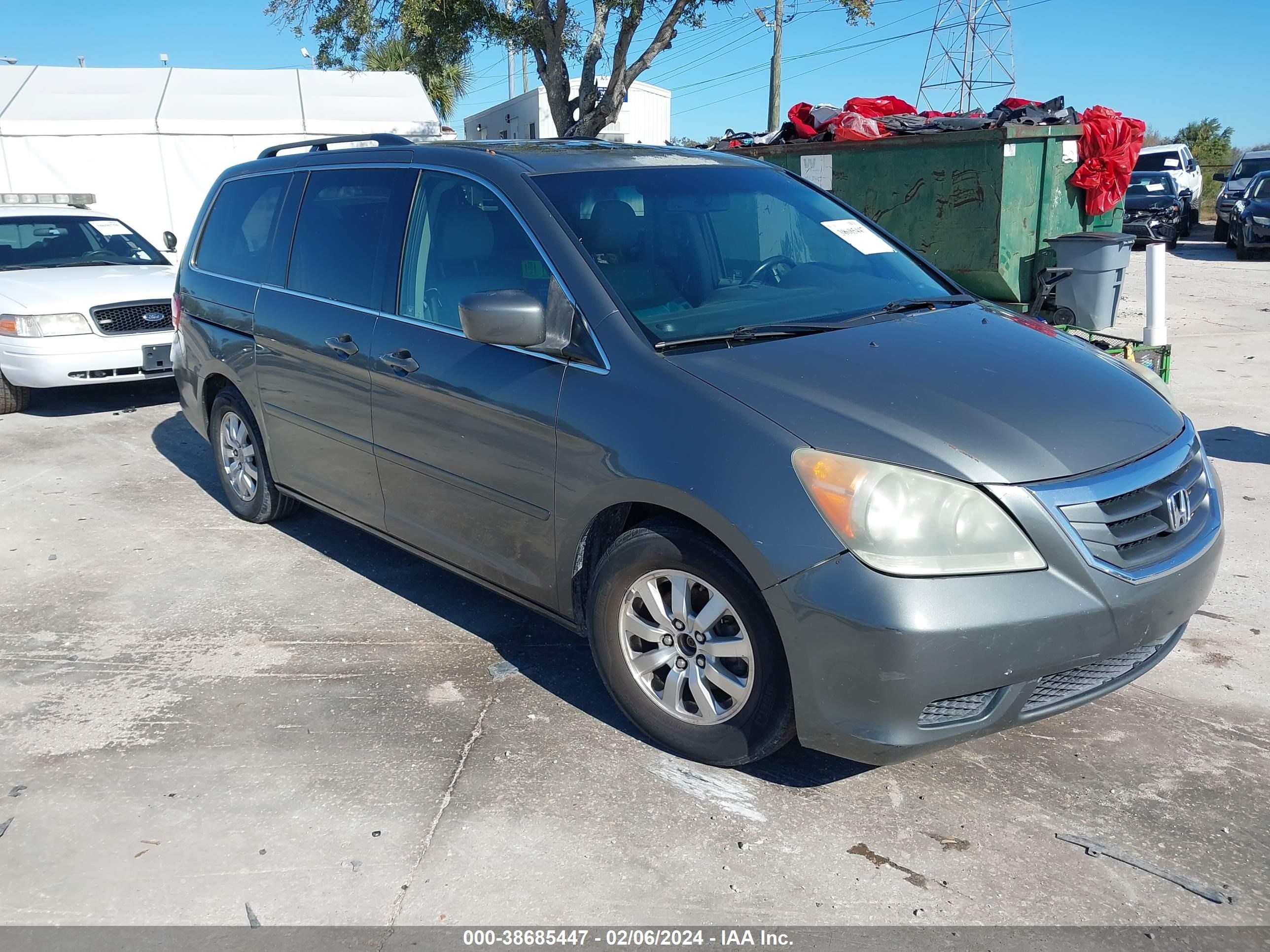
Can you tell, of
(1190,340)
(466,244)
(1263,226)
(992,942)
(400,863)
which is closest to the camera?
(992,942)

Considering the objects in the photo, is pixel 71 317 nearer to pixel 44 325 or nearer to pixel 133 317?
pixel 44 325

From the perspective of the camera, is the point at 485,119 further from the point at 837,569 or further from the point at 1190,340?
the point at 837,569

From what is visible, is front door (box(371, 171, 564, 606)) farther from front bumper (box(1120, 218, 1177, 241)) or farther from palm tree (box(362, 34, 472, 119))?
front bumper (box(1120, 218, 1177, 241))

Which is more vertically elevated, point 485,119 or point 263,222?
point 485,119

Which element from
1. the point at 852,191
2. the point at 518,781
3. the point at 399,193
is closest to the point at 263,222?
the point at 399,193

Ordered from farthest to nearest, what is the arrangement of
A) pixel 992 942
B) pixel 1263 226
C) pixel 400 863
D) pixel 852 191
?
pixel 1263 226, pixel 852 191, pixel 400 863, pixel 992 942

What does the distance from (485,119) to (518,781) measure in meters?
38.1

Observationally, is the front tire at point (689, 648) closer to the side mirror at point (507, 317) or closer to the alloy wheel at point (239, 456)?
the side mirror at point (507, 317)

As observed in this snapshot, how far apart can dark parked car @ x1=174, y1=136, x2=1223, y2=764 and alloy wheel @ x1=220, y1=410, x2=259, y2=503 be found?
83cm

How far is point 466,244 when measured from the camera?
3.91 metres

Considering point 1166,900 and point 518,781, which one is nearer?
point 1166,900

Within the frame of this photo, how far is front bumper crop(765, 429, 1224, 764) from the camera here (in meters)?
2.66

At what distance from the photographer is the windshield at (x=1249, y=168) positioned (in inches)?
903

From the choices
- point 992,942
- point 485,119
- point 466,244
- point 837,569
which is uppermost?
point 485,119
